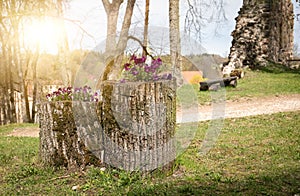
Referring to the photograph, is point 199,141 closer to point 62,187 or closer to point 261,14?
point 62,187

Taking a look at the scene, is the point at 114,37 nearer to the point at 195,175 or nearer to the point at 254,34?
the point at 195,175

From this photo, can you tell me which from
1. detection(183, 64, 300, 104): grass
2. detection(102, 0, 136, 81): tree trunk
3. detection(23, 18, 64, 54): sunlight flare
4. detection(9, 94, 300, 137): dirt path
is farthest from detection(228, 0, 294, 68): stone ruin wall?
detection(23, 18, 64, 54): sunlight flare

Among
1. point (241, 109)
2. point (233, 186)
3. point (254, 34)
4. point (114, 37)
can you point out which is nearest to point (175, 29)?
point (114, 37)

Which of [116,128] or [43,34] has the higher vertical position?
[43,34]

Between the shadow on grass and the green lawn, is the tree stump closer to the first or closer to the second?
the shadow on grass

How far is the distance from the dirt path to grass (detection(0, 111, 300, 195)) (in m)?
3.28

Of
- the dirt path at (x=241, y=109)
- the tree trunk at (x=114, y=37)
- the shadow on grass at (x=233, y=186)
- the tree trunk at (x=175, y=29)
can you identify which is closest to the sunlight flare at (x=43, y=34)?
the tree trunk at (x=114, y=37)

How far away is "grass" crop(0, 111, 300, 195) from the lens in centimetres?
378

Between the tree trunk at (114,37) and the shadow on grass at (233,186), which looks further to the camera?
the tree trunk at (114,37)

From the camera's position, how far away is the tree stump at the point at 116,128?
165 inches

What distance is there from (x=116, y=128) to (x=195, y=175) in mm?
1284

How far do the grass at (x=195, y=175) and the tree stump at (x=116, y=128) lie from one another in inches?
8.0

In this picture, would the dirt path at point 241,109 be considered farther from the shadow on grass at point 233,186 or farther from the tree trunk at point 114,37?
the shadow on grass at point 233,186

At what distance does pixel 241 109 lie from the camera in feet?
34.1
